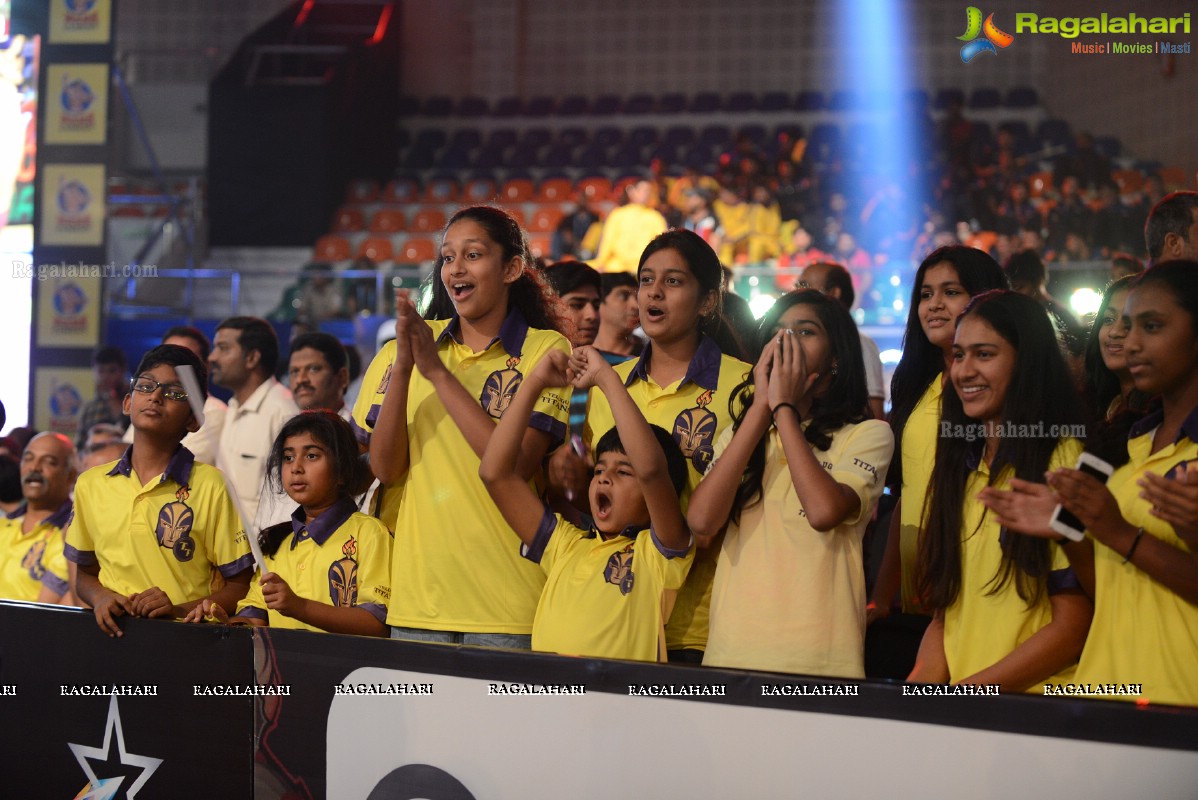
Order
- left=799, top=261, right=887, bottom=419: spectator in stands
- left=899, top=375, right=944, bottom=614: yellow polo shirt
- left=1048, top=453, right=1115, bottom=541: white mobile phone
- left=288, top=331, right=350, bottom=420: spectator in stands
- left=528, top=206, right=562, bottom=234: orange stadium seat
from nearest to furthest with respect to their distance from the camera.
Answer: left=1048, top=453, right=1115, bottom=541: white mobile phone → left=899, top=375, right=944, bottom=614: yellow polo shirt → left=288, top=331, right=350, bottom=420: spectator in stands → left=799, top=261, right=887, bottom=419: spectator in stands → left=528, top=206, right=562, bottom=234: orange stadium seat

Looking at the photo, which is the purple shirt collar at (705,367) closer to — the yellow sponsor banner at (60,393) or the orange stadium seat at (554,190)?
the yellow sponsor banner at (60,393)

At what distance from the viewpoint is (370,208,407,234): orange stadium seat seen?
14.2 metres

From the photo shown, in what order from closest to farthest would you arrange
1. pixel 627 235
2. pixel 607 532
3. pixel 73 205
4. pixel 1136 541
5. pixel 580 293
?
pixel 1136 541, pixel 607 532, pixel 580 293, pixel 73 205, pixel 627 235

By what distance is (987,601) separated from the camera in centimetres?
256

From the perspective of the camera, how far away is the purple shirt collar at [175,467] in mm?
3393

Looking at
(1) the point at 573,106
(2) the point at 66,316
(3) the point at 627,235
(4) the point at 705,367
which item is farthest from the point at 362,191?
(4) the point at 705,367

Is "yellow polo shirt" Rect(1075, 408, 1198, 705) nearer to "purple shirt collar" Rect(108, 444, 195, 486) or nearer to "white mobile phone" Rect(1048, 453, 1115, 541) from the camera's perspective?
"white mobile phone" Rect(1048, 453, 1115, 541)

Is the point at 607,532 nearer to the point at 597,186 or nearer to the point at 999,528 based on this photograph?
the point at 999,528

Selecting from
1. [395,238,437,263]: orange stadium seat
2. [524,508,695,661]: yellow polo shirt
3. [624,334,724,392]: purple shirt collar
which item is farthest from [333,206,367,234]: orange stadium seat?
[524,508,695,661]: yellow polo shirt

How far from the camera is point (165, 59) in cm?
1638

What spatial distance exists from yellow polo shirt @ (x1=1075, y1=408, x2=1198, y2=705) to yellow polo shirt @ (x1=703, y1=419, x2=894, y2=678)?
49 centimetres

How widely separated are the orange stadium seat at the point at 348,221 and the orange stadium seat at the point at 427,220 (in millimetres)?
595

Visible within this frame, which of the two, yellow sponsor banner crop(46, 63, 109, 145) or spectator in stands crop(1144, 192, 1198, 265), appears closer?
spectator in stands crop(1144, 192, 1198, 265)

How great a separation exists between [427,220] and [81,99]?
587cm
